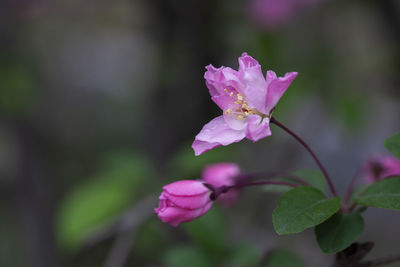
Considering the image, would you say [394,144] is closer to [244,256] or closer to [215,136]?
[215,136]

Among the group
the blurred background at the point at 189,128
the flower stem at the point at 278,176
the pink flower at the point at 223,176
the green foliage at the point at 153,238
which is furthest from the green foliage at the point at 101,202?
the flower stem at the point at 278,176

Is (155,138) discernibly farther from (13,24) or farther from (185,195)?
(185,195)

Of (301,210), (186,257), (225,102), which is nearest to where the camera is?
(301,210)

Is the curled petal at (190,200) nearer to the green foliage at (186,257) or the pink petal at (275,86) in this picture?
the pink petal at (275,86)

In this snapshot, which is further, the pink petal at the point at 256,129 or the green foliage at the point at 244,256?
the green foliage at the point at 244,256

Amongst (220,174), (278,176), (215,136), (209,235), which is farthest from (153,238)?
(215,136)

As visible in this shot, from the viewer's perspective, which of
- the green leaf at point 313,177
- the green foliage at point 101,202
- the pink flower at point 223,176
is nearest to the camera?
the green leaf at point 313,177

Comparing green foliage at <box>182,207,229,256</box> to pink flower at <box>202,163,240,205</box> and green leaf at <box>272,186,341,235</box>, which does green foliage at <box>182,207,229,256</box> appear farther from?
green leaf at <box>272,186,341,235</box>

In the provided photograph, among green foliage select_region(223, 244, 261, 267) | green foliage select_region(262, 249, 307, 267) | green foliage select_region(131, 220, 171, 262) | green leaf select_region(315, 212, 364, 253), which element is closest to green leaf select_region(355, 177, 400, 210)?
green leaf select_region(315, 212, 364, 253)

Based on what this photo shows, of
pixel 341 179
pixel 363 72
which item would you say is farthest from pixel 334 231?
pixel 341 179
